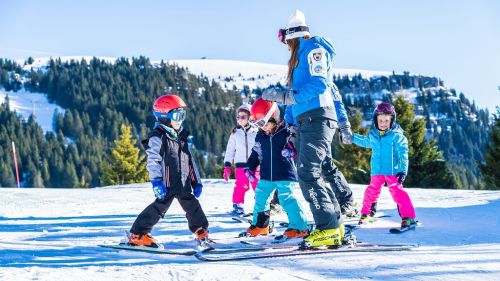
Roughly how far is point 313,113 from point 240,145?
150 inches

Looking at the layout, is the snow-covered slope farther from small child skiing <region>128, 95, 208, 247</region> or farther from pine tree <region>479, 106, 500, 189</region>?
small child skiing <region>128, 95, 208, 247</region>

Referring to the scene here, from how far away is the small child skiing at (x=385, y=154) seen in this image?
21.0ft

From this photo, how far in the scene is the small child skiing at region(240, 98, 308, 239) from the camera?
576cm

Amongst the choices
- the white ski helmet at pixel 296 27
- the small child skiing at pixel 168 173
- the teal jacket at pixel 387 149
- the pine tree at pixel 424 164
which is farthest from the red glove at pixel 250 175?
the pine tree at pixel 424 164

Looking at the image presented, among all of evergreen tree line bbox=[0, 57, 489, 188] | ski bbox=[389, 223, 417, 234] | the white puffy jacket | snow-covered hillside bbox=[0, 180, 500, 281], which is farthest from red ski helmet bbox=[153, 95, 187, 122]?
evergreen tree line bbox=[0, 57, 489, 188]

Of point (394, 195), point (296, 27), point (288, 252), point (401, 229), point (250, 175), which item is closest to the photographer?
point (288, 252)

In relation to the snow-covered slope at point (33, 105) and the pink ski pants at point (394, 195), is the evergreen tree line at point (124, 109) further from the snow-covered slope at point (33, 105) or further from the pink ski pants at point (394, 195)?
the pink ski pants at point (394, 195)

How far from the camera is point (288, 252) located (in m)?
4.50

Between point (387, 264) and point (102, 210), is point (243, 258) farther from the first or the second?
point (102, 210)

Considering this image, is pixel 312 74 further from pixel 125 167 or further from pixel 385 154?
pixel 125 167

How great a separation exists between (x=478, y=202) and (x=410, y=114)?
797 inches

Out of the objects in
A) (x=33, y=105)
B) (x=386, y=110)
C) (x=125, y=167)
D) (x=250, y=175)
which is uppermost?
(x=33, y=105)

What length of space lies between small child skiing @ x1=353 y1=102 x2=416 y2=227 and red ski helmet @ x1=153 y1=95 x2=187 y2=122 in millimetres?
2442

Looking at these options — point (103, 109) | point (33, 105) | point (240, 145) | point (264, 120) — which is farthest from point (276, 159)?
point (33, 105)
